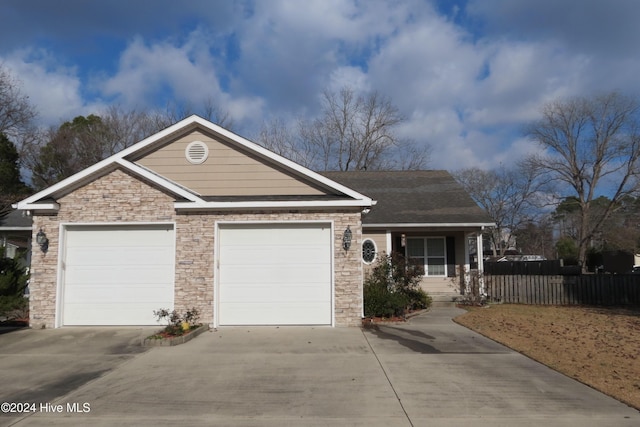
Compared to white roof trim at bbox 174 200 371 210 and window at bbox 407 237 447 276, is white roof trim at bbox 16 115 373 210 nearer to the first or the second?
white roof trim at bbox 174 200 371 210

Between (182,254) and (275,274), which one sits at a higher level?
(182,254)

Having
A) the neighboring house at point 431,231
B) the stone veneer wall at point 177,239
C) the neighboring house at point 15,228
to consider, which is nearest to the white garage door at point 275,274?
the stone veneer wall at point 177,239

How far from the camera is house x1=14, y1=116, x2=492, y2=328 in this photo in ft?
36.3

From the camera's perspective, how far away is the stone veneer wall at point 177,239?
36.1 ft

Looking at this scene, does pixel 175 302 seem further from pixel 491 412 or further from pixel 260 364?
pixel 491 412

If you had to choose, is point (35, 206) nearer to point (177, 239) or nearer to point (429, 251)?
point (177, 239)

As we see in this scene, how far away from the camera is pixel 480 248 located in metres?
16.9

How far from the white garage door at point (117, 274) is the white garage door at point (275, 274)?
1383 mm

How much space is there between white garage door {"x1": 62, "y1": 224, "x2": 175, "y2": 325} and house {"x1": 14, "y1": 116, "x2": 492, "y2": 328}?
2 centimetres

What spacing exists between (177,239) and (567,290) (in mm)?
13807

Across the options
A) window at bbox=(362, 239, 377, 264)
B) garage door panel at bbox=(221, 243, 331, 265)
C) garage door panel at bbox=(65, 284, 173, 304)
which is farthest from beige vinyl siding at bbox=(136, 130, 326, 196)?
window at bbox=(362, 239, 377, 264)

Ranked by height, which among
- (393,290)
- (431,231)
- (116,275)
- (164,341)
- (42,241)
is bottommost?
(164,341)

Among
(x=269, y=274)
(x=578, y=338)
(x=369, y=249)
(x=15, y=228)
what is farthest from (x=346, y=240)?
(x=15, y=228)

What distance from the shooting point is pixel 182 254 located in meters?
11.1
